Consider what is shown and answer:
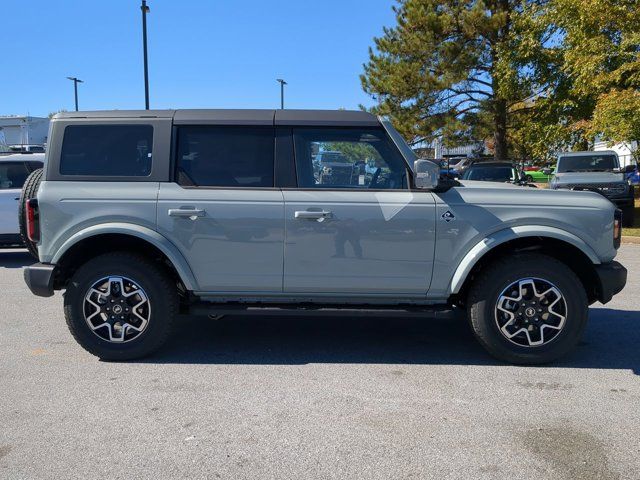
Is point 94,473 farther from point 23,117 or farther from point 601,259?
point 23,117

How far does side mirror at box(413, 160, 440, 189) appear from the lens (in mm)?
4684

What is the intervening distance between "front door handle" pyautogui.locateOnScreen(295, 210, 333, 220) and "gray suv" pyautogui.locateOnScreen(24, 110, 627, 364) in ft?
0.04

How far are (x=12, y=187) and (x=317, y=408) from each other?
8.78m

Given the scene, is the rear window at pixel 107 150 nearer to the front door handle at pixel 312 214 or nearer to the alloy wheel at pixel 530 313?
the front door handle at pixel 312 214

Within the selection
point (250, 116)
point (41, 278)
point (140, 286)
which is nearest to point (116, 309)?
point (140, 286)

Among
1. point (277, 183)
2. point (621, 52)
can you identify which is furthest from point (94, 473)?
point (621, 52)

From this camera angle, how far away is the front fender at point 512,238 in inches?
187

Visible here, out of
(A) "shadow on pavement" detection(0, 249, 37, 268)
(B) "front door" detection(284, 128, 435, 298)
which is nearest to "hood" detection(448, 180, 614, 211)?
(B) "front door" detection(284, 128, 435, 298)

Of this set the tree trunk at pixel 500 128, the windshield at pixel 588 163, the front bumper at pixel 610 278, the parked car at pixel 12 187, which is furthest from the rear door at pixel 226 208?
the tree trunk at pixel 500 128

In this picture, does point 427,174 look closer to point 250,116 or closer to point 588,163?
point 250,116

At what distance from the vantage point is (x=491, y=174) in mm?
15758

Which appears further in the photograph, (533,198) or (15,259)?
(15,259)

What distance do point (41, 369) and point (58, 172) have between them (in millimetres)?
1627

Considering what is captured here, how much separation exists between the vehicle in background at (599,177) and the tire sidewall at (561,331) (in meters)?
10.1
